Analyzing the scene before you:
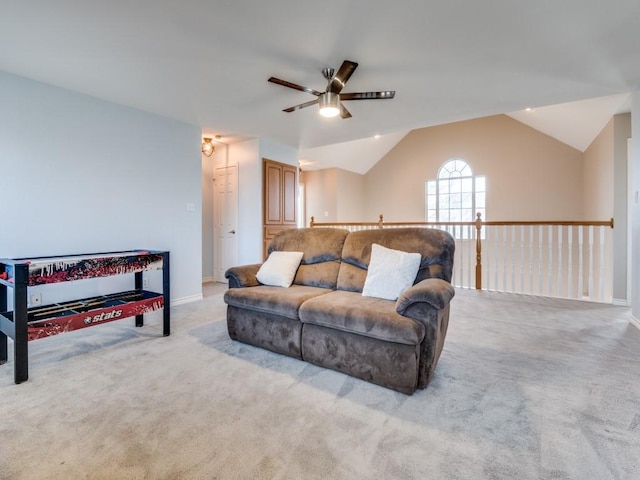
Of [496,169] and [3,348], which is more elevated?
[496,169]

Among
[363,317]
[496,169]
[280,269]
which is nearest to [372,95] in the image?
[280,269]

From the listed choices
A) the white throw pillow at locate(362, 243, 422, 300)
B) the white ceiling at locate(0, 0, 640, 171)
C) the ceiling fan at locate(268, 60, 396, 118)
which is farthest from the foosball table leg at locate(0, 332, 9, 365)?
the ceiling fan at locate(268, 60, 396, 118)

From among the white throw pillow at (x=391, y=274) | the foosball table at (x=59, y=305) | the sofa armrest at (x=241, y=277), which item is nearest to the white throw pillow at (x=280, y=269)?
the sofa armrest at (x=241, y=277)

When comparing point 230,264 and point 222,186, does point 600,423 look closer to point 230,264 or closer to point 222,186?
point 230,264

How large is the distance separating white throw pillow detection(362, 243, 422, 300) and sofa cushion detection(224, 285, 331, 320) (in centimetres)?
41

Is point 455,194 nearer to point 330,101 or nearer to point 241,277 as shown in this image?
point 330,101

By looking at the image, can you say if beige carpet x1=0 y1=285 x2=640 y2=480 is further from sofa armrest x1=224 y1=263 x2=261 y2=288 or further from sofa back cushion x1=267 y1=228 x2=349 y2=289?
sofa back cushion x1=267 y1=228 x2=349 y2=289

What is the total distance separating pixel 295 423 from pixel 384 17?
2.45 meters

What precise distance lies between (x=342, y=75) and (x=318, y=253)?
5.01 feet

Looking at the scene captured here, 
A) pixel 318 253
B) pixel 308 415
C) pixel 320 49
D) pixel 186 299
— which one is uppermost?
pixel 320 49

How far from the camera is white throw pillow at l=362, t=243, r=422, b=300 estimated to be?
2.23 meters

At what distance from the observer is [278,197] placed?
523cm

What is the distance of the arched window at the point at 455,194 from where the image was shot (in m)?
7.10

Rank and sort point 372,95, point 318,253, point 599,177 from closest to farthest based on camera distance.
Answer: point 372,95
point 318,253
point 599,177
